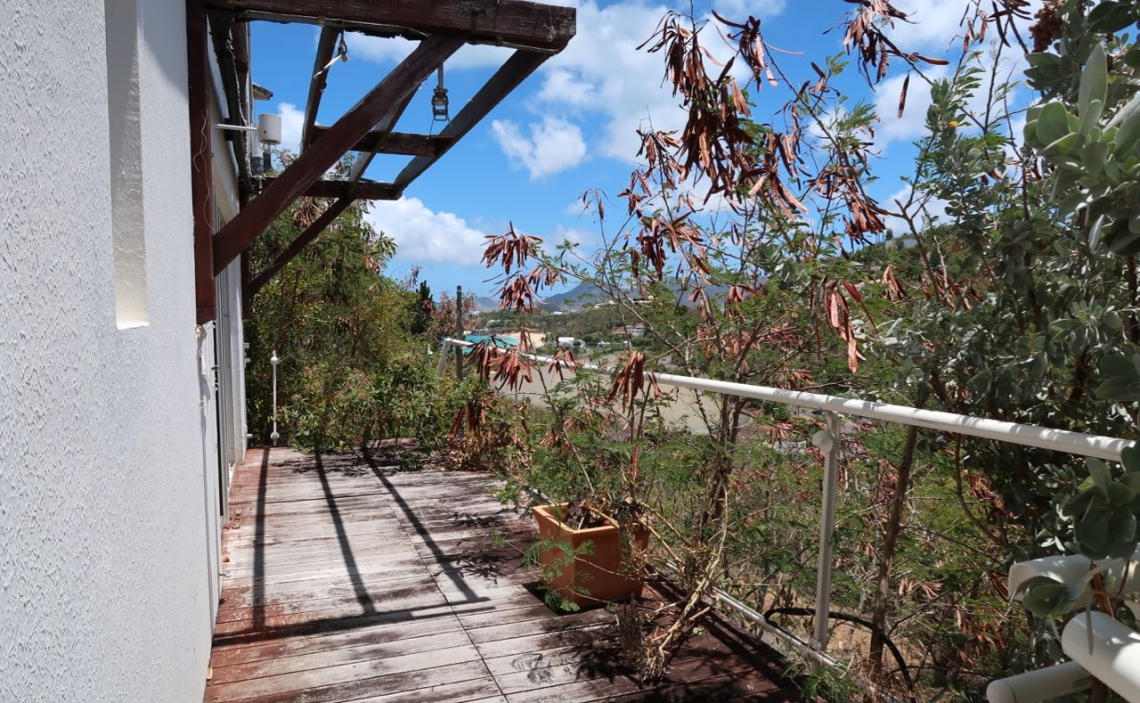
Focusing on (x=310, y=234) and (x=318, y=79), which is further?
(x=310, y=234)

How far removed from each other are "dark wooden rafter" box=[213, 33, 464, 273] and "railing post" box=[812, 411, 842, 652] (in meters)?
1.93

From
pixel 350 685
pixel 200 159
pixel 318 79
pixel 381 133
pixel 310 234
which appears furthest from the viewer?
pixel 310 234

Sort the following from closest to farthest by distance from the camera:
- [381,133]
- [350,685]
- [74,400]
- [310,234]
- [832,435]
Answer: [74,400], [832,435], [350,685], [381,133], [310,234]

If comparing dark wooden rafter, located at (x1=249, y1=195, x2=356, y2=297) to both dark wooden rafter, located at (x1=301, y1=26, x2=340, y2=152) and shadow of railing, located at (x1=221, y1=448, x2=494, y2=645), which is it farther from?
shadow of railing, located at (x1=221, y1=448, x2=494, y2=645)

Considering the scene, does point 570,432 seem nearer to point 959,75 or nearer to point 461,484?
point 959,75

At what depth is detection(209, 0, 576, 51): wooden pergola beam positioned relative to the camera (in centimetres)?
278

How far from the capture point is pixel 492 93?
3680mm

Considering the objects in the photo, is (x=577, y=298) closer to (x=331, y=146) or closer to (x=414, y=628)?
(x=331, y=146)

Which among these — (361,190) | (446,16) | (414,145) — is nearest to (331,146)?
(446,16)

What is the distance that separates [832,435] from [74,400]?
6.57 ft

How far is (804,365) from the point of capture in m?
3.18

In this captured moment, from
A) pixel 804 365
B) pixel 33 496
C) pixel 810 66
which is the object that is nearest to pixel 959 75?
pixel 810 66

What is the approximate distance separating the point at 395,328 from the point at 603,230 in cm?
615

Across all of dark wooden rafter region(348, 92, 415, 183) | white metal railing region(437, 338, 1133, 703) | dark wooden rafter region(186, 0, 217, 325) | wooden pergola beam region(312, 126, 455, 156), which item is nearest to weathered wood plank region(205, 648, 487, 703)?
white metal railing region(437, 338, 1133, 703)
